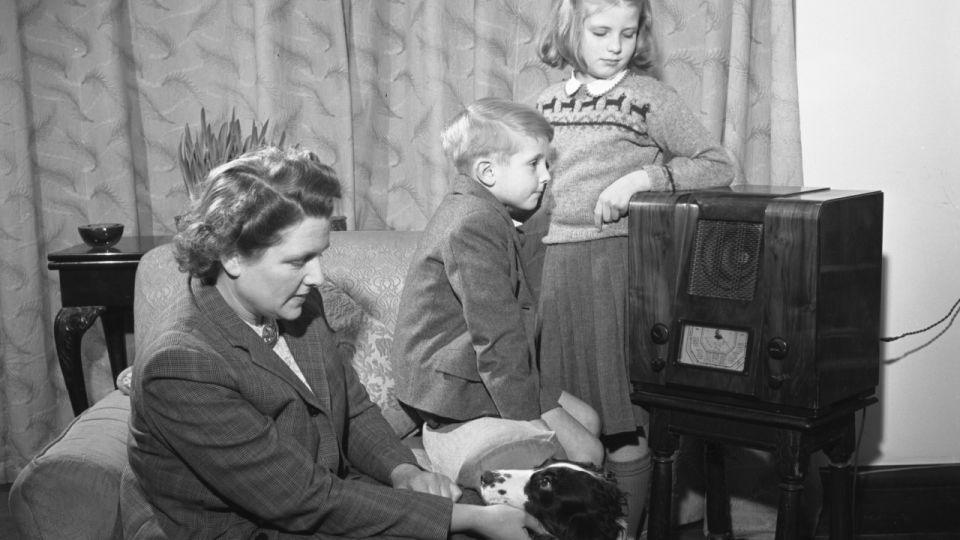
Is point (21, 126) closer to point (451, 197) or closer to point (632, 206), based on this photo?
point (451, 197)

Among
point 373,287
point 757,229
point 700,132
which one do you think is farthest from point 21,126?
point 757,229

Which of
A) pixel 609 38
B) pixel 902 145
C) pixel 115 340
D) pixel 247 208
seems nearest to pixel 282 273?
pixel 247 208

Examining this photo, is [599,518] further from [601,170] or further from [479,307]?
[601,170]

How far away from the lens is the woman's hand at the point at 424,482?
1.76 m

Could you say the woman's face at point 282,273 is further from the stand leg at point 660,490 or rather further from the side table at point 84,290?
the side table at point 84,290

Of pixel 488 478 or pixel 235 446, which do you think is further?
pixel 488 478

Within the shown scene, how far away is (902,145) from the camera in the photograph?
102 inches

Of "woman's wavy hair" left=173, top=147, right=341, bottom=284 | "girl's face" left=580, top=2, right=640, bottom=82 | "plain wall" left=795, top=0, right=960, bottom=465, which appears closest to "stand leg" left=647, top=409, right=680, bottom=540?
"girl's face" left=580, top=2, right=640, bottom=82

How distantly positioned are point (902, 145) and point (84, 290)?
7.02 feet

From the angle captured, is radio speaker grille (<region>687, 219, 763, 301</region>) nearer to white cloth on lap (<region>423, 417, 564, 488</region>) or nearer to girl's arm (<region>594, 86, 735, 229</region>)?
girl's arm (<region>594, 86, 735, 229</region>)

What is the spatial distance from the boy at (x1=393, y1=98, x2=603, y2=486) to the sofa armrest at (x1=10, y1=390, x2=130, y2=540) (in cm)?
61

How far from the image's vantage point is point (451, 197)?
2090 mm

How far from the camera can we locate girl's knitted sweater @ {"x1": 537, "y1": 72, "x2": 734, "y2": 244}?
2143 mm

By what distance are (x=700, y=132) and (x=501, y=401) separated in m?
0.72
